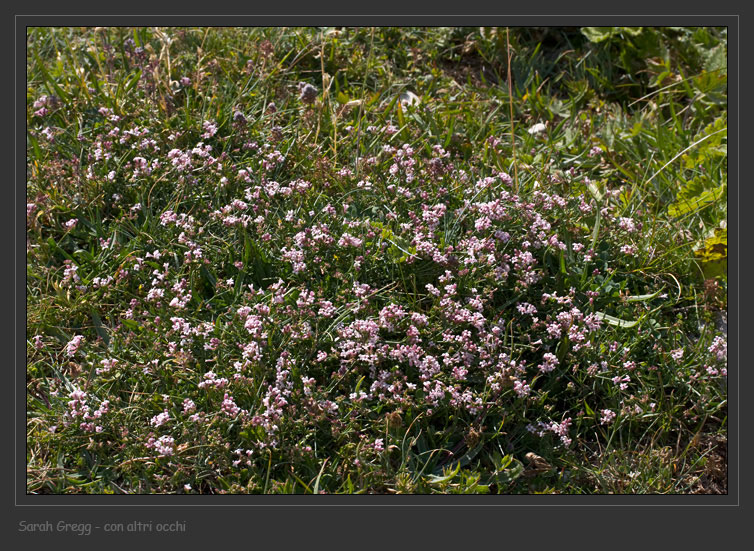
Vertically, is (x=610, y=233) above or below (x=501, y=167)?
below

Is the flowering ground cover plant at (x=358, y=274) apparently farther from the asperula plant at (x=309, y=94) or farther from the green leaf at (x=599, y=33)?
the green leaf at (x=599, y=33)

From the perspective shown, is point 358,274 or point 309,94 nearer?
point 358,274

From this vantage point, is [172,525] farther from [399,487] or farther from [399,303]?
[399,303]

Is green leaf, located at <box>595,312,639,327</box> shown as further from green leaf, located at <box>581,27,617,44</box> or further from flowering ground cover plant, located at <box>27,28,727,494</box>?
green leaf, located at <box>581,27,617,44</box>

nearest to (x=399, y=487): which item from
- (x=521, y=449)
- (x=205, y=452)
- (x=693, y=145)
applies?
(x=521, y=449)

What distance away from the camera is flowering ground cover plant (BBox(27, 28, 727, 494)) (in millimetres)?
3330

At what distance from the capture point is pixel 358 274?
3.77m

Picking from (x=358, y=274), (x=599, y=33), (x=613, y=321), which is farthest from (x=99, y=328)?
(x=599, y=33)

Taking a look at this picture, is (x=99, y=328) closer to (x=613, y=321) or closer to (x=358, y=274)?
(x=358, y=274)

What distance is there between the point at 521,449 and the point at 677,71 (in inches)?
131

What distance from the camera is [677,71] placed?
539 centimetres

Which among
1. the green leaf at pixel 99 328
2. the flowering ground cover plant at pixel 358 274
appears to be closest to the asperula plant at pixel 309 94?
the flowering ground cover plant at pixel 358 274

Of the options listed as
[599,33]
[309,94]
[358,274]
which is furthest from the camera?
[599,33]

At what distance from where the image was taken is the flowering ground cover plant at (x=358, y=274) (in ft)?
10.9
